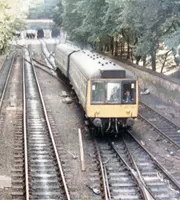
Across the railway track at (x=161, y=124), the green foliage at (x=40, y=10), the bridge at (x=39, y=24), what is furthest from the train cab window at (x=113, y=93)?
the green foliage at (x=40, y=10)

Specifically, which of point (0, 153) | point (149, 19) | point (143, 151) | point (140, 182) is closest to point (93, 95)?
point (143, 151)

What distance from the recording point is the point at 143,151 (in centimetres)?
1533

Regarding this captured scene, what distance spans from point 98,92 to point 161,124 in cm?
411

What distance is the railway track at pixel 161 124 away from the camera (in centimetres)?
1711

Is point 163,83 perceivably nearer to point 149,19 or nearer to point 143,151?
point 149,19

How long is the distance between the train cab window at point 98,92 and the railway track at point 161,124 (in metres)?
2.82

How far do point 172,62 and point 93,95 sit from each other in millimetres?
22103

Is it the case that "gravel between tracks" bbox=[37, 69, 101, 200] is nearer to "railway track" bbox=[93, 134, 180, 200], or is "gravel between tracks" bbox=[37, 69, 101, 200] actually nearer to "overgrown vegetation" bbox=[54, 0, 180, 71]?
"railway track" bbox=[93, 134, 180, 200]

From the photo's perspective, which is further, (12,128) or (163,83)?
(163,83)

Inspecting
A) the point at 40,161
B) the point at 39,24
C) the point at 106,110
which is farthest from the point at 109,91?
the point at 39,24

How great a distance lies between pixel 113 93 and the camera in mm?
16438

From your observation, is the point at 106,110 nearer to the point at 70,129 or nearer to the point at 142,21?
the point at 70,129

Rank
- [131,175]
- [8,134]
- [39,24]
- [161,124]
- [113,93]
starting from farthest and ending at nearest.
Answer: [39,24]
[161,124]
[8,134]
[113,93]
[131,175]

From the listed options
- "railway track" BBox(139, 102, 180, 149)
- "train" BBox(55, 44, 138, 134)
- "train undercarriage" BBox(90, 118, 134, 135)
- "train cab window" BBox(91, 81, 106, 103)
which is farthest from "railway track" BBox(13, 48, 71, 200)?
"railway track" BBox(139, 102, 180, 149)
